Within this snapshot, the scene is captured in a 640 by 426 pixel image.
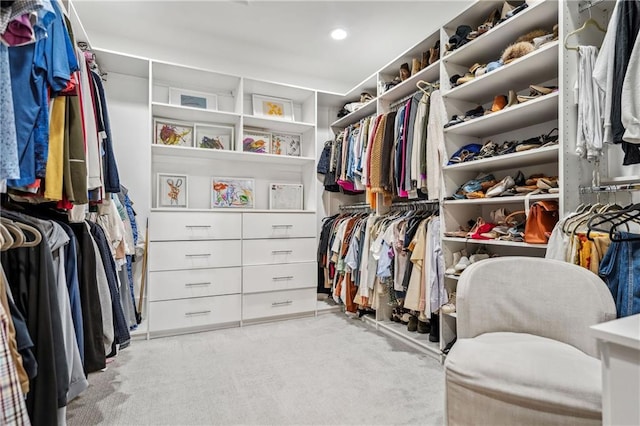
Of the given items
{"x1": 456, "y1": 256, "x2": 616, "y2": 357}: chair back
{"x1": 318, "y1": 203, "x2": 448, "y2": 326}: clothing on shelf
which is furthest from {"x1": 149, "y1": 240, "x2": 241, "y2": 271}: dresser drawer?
{"x1": 456, "y1": 256, "x2": 616, "y2": 357}: chair back

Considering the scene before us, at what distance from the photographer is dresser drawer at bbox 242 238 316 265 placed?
10.5ft

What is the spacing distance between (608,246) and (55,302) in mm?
2154

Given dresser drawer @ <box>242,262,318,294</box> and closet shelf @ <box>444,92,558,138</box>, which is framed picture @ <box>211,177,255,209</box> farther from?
closet shelf @ <box>444,92,558,138</box>

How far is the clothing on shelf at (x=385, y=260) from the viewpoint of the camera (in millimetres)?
2467

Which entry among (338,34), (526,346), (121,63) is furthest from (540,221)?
(121,63)

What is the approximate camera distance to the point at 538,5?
1.80 metres

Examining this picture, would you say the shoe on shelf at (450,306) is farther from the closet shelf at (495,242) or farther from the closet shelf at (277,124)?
the closet shelf at (277,124)

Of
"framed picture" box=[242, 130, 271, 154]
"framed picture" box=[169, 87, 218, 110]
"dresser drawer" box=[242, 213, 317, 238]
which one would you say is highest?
"framed picture" box=[169, 87, 218, 110]

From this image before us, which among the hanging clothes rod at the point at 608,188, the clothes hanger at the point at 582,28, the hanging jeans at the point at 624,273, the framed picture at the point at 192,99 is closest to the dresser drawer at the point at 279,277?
the framed picture at the point at 192,99

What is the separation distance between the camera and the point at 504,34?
6.84 feet

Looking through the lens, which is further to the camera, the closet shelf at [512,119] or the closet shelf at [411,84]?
the closet shelf at [411,84]

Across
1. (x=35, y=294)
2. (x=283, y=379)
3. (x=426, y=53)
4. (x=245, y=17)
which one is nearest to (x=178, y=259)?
(x=283, y=379)

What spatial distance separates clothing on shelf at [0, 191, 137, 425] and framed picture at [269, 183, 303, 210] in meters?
1.84

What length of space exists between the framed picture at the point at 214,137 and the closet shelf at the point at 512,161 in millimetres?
2124
